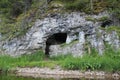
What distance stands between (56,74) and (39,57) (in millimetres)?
5765

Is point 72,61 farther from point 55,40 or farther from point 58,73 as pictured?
point 55,40

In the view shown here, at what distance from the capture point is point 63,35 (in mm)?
35531

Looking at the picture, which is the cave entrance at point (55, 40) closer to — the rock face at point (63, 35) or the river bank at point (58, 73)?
the rock face at point (63, 35)

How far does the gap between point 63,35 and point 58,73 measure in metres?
9.36

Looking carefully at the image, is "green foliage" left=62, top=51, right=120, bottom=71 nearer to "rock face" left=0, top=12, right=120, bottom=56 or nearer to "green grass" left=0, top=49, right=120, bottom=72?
"green grass" left=0, top=49, right=120, bottom=72

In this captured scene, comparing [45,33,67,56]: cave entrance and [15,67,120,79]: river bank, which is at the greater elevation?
[45,33,67,56]: cave entrance

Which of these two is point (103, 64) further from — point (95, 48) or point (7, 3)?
point (7, 3)

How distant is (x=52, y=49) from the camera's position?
110 ft

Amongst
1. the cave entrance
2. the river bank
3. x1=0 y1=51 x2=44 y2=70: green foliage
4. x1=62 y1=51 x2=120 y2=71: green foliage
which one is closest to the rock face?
the cave entrance

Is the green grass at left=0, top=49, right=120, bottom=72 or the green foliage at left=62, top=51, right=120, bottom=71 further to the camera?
the green grass at left=0, top=49, right=120, bottom=72

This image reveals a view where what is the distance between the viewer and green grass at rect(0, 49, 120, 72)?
2645 cm

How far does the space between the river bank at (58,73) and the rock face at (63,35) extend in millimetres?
4707

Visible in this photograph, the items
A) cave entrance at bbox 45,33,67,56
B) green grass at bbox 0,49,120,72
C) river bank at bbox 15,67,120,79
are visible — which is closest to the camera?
river bank at bbox 15,67,120,79

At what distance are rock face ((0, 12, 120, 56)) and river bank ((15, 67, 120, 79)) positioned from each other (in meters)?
4.71
